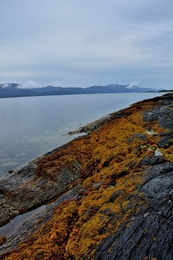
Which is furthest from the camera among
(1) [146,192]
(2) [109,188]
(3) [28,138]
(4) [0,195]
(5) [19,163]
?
(3) [28,138]

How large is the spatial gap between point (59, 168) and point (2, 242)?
10692 millimetres

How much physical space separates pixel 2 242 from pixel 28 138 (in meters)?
40.9

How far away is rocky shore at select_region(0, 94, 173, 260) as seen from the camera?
35.6 feet

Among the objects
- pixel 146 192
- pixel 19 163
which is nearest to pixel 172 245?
pixel 146 192

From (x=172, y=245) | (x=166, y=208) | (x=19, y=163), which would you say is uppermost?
(x=166, y=208)

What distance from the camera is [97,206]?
14055 mm

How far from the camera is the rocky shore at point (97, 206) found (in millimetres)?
10836

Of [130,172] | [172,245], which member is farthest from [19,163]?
[172,245]

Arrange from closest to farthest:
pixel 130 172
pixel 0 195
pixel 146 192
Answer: pixel 146 192, pixel 130 172, pixel 0 195

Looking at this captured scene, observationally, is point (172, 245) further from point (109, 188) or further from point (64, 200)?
point (64, 200)

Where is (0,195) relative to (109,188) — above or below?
below

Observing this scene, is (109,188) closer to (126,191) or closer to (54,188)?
(126,191)

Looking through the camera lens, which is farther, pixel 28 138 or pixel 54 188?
pixel 28 138

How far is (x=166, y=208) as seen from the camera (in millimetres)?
11680
